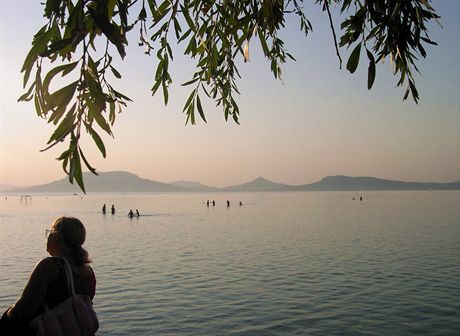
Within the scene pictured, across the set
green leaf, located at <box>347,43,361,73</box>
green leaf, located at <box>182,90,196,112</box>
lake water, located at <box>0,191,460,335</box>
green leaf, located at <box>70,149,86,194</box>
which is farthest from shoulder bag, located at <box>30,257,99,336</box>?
lake water, located at <box>0,191,460,335</box>

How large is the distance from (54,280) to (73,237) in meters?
0.36

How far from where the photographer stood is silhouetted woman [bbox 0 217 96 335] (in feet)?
11.5

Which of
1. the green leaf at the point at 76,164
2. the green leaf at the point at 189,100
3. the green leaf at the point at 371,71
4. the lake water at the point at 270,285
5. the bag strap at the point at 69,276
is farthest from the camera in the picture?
the lake water at the point at 270,285

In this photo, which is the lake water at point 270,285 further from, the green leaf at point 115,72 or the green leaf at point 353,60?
the green leaf at point 353,60

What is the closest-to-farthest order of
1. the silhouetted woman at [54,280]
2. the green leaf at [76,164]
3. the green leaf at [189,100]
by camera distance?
the green leaf at [76,164] → the silhouetted woman at [54,280] → the green leaf at [189,100]

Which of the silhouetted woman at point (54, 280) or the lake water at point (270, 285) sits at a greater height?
the silhouetted woman at point (54, 280)

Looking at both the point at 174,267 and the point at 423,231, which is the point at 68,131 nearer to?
the point at 174,267

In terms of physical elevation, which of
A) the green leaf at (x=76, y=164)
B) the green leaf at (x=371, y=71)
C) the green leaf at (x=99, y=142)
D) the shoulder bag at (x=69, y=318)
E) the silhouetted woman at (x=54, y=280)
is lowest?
the shoulder bag at (x=69, y=318)

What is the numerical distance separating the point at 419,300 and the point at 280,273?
7.20 metres

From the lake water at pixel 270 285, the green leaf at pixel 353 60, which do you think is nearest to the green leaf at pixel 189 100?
the green leaf at pixel 353 60

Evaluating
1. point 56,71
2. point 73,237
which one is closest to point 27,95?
point 56,71

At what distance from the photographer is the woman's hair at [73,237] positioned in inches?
148

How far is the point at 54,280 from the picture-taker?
358cm

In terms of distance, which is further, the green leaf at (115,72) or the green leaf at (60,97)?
the green leaf at (115,72)
